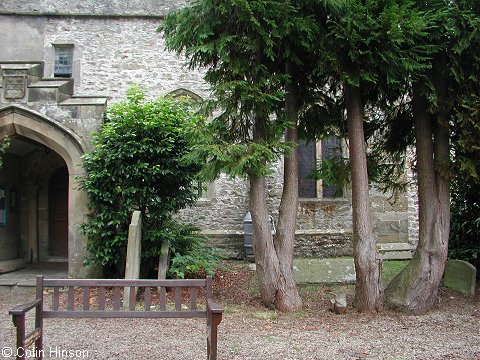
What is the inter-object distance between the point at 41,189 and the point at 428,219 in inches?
395

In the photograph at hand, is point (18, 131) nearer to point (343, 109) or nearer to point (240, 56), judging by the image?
point (240, 56)

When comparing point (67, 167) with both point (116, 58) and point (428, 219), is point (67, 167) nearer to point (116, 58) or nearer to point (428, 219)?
point (116, 58)

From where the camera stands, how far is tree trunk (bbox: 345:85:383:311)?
22.5ft

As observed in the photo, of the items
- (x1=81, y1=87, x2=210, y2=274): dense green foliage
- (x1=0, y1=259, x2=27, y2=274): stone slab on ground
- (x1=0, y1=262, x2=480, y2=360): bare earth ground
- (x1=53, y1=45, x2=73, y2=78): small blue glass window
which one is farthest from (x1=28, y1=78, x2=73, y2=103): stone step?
(x1=53, y1=45, x2=73, y2=78): small blue glass window

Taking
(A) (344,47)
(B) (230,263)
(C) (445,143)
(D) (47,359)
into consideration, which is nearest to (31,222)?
(B) (230,263)

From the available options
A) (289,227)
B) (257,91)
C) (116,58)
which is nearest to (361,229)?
(289,227)

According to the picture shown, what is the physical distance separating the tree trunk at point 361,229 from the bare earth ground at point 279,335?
12.0 inches

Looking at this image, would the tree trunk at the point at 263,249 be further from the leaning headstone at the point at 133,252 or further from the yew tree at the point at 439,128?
the leaning headstone at the point at 133,252

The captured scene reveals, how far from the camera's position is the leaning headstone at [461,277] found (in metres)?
8.09

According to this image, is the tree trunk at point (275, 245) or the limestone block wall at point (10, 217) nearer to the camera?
the tree trunk at point (275, 245)

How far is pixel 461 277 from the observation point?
27.3 ft

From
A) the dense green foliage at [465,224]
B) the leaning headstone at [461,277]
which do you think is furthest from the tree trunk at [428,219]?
the dense green foliage at [465,224]

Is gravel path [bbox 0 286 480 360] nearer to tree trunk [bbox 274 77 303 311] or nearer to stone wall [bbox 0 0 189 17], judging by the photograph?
tree trunk [bbox 274 77 303 311]

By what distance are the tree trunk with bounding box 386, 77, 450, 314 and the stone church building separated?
3.16 metres
